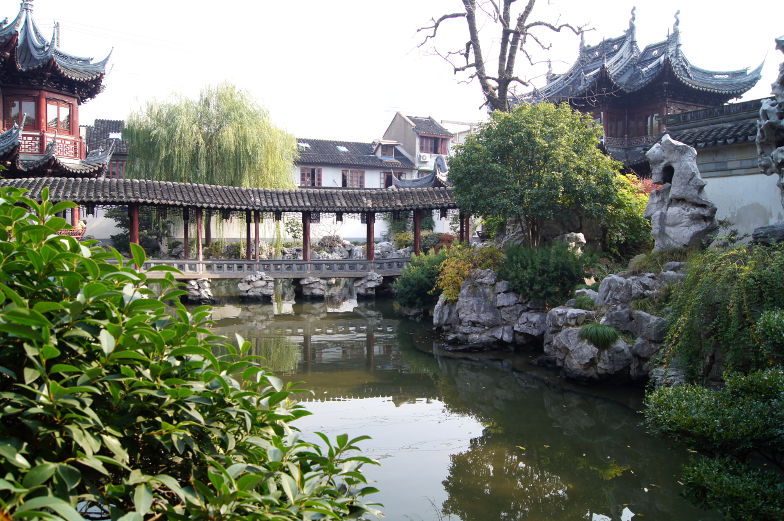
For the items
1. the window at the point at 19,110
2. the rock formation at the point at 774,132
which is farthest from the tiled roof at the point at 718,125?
the window at the point at 19,110

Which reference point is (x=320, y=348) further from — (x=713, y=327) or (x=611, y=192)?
(x=713, y=327)

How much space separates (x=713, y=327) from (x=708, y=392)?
1652mm

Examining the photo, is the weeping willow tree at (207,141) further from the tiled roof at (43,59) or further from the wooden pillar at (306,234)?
the wooden pillar at (306,234)

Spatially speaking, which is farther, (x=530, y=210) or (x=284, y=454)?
(x=530, y=210)

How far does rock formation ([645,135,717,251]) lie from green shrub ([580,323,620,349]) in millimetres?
2203

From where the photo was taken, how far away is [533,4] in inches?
630

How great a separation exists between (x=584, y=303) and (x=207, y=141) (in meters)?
15.8

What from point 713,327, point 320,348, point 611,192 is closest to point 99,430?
point 713,327

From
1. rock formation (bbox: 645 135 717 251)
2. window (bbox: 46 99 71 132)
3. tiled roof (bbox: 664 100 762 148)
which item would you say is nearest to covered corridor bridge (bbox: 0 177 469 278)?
window (bbox: 46 99 71 132)

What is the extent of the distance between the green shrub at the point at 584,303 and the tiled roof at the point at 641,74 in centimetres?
1158

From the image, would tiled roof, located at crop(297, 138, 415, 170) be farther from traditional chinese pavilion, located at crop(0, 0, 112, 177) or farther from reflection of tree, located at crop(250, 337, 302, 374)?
reflection of tree, located at crop(250, 337, 302, 374)

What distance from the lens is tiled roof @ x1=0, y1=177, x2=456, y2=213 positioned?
16.0 m

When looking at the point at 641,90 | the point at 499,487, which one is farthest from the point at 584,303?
the point at 641,90

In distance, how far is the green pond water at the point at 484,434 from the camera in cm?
536
